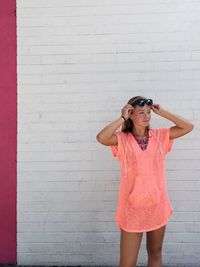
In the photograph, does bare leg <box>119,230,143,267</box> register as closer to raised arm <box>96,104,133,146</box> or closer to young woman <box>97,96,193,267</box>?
young woman <box>97,96,193,267</box>

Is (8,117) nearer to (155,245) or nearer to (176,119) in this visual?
(176,119)

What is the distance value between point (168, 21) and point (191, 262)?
2667mm

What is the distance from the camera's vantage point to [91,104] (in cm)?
429

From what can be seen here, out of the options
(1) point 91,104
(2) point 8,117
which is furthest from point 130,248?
(2) point 8,117

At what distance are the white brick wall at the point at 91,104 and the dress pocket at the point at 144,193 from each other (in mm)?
1093

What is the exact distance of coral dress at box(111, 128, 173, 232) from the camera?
127 inches

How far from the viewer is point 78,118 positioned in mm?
4305

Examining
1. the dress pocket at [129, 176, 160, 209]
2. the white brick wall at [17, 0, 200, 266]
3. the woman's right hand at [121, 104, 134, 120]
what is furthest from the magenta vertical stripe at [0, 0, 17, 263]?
the dress pocket at [129, 176, 160, 209]

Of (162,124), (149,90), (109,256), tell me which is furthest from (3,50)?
(109,256)

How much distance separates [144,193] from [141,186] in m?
0.06

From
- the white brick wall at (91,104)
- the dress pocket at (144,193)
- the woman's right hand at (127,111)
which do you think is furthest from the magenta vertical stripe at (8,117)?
the dress pocket at (144,193)

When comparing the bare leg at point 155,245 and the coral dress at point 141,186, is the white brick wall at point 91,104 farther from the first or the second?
the coral dress at point 141,186

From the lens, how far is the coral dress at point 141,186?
3.23 m

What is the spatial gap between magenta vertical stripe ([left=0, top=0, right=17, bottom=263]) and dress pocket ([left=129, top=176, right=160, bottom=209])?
1.70 meters
